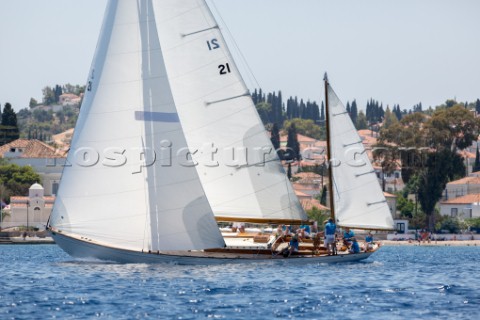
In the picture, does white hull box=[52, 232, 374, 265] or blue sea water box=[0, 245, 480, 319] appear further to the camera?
white hull box=[52, 232, 374, 265]

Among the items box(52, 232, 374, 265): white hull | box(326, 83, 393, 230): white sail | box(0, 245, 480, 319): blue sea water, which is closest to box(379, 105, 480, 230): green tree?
box(326, 83, 393, 230): white sail

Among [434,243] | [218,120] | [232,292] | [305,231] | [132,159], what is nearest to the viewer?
[232,292]

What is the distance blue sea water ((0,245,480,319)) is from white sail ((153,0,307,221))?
2505mm

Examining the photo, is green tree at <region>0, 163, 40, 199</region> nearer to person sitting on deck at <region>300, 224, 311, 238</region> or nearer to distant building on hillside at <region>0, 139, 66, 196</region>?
distant building on hillside at <region>0, 139, 66, 196</region>

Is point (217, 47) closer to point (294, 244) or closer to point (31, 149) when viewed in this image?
point (294, 244)

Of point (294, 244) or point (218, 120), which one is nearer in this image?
point (218, 120)

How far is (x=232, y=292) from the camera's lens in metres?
32.3

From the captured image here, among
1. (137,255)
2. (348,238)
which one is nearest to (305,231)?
(348,238)

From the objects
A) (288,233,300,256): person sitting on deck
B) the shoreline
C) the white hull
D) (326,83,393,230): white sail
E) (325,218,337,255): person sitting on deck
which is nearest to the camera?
the white hull

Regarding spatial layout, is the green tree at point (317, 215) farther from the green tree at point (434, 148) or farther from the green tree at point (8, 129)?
the green tree at point (8, 129)

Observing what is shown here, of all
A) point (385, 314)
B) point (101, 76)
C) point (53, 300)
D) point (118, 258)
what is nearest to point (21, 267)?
point (118, 258)

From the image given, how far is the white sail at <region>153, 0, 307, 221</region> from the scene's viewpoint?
133 feet

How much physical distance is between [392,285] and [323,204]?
90.1m

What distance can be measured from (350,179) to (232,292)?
1660cm
